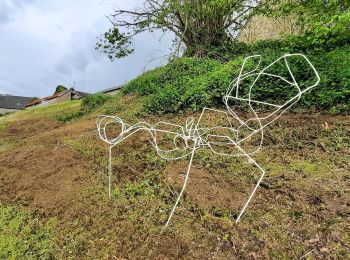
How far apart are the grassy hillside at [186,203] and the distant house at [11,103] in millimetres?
53940

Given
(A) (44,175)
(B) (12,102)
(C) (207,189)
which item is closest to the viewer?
(C) (207,189)

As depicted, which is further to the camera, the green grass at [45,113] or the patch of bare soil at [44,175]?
the green grass at [45,113]

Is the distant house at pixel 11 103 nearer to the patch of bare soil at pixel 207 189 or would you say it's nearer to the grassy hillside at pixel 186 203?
the grassy hillside at pixel 186 203

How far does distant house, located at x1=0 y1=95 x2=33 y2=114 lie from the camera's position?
54.4 m

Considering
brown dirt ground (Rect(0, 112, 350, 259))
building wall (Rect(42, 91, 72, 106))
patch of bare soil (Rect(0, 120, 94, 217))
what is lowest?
building wall (Rect(42, 91, 72, 106))

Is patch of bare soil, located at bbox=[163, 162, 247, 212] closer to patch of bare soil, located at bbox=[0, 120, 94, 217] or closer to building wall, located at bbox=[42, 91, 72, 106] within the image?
patch of bare soil, located at bbox=[0, 120, 94, 217]

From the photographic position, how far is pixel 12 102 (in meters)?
56.0

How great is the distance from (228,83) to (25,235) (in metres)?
4.72

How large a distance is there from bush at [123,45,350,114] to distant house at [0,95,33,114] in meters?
50.0

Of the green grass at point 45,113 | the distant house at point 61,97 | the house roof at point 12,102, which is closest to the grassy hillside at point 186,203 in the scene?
the green grass at point 45,113

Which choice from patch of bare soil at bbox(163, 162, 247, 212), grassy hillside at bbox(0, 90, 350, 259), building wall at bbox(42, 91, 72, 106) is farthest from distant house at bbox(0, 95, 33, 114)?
patch of bare soil at bbox(163, 162, 247, 212)

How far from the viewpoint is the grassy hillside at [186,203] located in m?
2.91

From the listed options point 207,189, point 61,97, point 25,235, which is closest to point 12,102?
point 61,97

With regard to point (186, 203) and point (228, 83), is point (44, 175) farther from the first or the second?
point (228, 83)
